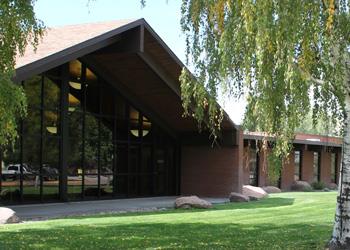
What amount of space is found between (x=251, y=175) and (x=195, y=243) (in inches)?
871

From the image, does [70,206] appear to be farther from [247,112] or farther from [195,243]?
[247,112]

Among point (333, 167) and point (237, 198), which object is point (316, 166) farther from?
point (237, 198)

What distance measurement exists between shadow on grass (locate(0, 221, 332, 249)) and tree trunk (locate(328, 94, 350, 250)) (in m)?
1.28

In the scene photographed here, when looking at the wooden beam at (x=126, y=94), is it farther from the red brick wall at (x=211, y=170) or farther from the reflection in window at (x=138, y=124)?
the red brick wall at (x=211, y=170)

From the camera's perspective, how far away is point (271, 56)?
320 inches

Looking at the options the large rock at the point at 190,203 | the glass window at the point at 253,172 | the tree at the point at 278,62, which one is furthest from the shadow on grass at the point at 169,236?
the glass window at the point at 253,172

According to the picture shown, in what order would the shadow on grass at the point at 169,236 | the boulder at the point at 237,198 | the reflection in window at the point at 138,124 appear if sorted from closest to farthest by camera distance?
the shadow on grass at the point at 169,236 → the boulder at the point at 237,198 → the reflection in window at the point at 138,124

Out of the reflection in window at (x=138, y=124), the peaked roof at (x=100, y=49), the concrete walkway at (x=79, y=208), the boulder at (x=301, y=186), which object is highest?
the peaked roof at (x=100, y=49)

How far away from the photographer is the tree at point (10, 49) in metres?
8.26

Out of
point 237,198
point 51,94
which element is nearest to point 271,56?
point 51,94

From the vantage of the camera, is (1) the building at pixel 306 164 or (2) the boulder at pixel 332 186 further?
(2) the boulder at pixel 332 186

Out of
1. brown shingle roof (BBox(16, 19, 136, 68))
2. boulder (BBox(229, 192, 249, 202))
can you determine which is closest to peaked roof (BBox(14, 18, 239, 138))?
brown shingle roof (BBox(16, 19, 136, 68))

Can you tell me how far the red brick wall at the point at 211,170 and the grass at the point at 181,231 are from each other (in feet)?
23.5

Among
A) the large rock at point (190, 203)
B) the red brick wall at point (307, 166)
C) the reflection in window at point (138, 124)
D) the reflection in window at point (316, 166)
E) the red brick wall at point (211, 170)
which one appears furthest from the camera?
the reflection in window at point (316, 166)
